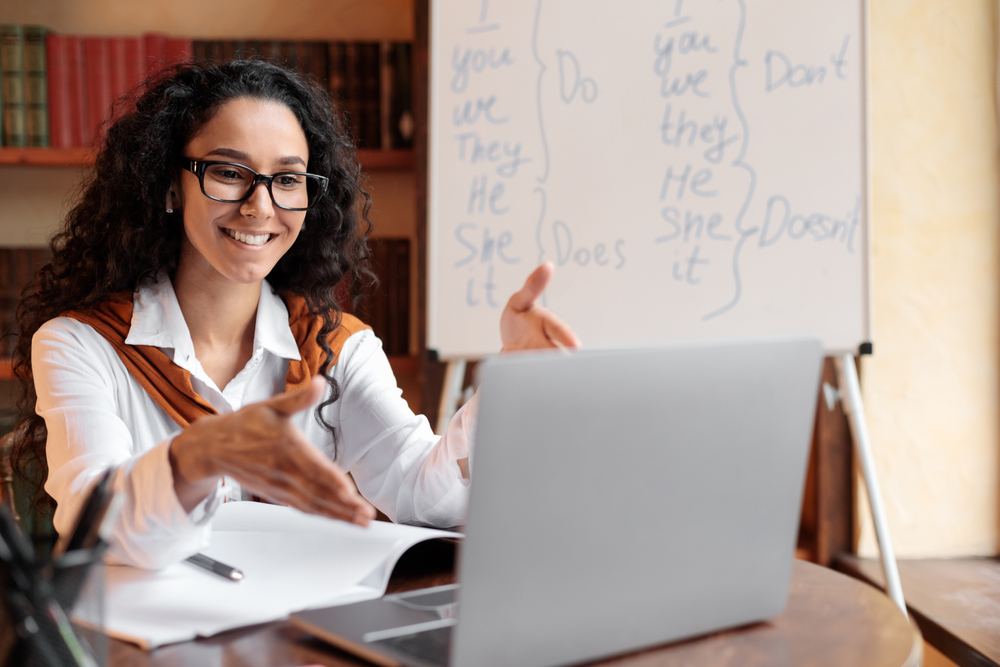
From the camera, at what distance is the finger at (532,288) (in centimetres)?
108

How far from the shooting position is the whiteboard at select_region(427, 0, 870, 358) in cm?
210

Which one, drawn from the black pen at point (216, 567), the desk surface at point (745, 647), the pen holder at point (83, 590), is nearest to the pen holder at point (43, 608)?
the pen holder at point (83, 590)

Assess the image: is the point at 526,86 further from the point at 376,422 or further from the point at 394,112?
the point at 376,422

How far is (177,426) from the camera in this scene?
138cm

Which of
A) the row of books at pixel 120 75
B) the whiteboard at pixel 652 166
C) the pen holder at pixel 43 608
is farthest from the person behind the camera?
the row of books at pixel 120 75

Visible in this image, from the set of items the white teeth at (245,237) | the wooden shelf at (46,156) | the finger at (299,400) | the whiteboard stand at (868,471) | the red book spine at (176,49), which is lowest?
the whiteboard stand at (868,471)

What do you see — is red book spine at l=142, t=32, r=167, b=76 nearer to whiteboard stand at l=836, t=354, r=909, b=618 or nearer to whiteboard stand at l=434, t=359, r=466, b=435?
whiteboard stand at l=434, t=359, r=466, b=435

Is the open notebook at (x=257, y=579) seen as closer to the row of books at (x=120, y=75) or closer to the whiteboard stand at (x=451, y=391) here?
the whiteboard stand at (x=451, y=391)

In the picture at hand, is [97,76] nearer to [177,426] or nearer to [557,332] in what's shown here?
[177,426]

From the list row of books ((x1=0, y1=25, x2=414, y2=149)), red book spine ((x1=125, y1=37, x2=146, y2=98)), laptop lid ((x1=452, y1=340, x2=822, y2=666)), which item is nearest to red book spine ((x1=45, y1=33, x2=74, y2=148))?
row of books ((x1=0, y1=25, x2=414, y2=149))

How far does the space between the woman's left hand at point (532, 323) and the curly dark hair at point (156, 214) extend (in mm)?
402

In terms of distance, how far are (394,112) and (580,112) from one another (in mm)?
618

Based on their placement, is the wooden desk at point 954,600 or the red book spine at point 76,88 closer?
the wooden desk at point 954,600

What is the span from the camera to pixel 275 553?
3.20ft
